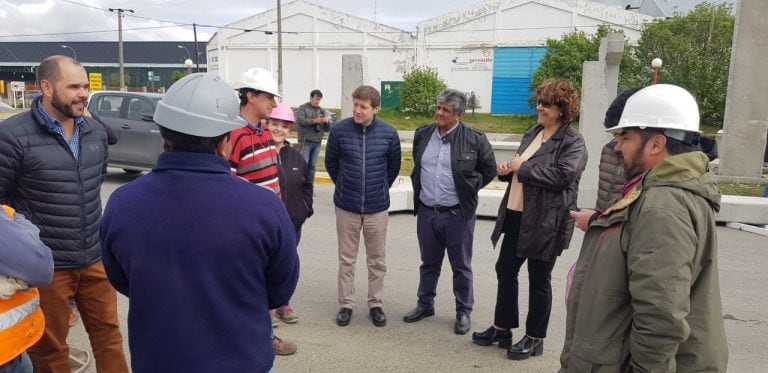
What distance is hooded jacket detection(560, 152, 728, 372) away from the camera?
1901mm

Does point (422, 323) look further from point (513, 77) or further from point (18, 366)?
point (513, 77)

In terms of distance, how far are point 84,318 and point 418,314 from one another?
249 cm

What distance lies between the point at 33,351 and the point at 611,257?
2940mm

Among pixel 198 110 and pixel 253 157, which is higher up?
pixel 198 110

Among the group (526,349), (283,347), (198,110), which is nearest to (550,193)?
(526,349)

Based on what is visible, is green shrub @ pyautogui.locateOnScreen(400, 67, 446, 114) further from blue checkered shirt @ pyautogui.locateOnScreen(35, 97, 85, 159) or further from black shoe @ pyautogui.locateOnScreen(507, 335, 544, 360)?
blue checkered shirt @ pyautogui.locateOnScreen(35, 97, 85, 159)

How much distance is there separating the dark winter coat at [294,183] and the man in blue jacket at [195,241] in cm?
229

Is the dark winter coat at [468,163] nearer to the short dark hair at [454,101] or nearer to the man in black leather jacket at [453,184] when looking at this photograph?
the man in black leather jacket at [453,184]

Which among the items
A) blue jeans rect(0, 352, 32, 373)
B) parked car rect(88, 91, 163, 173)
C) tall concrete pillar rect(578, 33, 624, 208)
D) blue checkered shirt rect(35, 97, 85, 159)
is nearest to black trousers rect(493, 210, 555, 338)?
blue checkered shirt rect(35, 97, 85, 159)

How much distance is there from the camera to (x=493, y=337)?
424 cm

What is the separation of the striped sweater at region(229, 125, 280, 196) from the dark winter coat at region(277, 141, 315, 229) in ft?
2.07

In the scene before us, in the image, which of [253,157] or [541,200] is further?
[541,200]

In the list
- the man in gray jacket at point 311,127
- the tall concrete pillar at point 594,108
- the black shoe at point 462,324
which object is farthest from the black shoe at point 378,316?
the man in gray jacket at point 311,127

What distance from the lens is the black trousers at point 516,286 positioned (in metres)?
3.93
